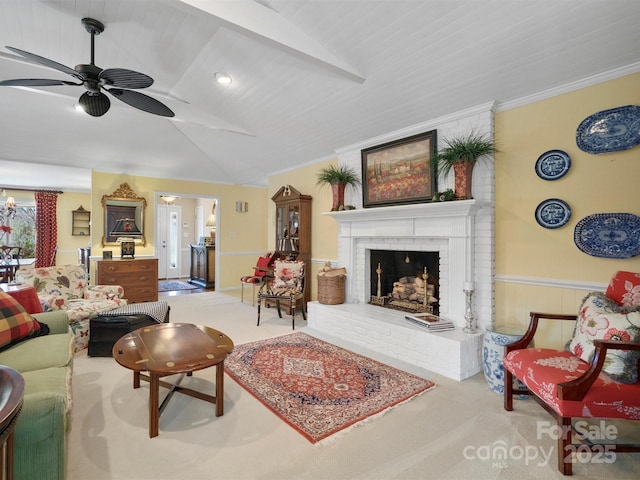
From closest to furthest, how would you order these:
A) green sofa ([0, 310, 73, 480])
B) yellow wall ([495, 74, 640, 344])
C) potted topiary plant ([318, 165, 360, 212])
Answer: green sofa ([0, 310, 73, 480])
yellow wall ([495, 74, 640, 344])
potted topiary plant ([318, 165, 360, 212])

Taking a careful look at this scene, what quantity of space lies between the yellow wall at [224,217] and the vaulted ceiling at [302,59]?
1.10 metres

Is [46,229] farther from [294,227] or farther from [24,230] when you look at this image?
[294,227]

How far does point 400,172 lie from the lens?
3943mm

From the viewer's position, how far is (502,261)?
3127 mm

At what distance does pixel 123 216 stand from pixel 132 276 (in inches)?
50.6

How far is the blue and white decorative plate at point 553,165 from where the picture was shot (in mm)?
2727

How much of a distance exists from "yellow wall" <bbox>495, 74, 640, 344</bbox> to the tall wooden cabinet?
3.04 meters

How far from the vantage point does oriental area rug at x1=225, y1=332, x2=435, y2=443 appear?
2240mm

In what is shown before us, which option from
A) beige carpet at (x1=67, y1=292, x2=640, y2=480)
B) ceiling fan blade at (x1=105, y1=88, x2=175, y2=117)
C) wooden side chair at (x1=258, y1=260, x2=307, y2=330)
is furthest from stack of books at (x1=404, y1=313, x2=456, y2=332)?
ceiling fan blade at (x1=105, y1=88, x2=175, y2=117)

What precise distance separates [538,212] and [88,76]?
3.86 m

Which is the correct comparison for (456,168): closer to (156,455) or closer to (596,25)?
(596,25)

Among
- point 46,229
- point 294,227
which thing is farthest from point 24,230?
point 294,227

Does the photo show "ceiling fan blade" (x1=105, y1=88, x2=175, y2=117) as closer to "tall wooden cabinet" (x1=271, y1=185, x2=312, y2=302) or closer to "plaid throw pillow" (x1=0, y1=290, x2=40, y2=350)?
"plaid throw pillow" (x1=0, y1=290, x2=40, y2=350)

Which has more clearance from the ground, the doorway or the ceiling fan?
the ceiling fan
